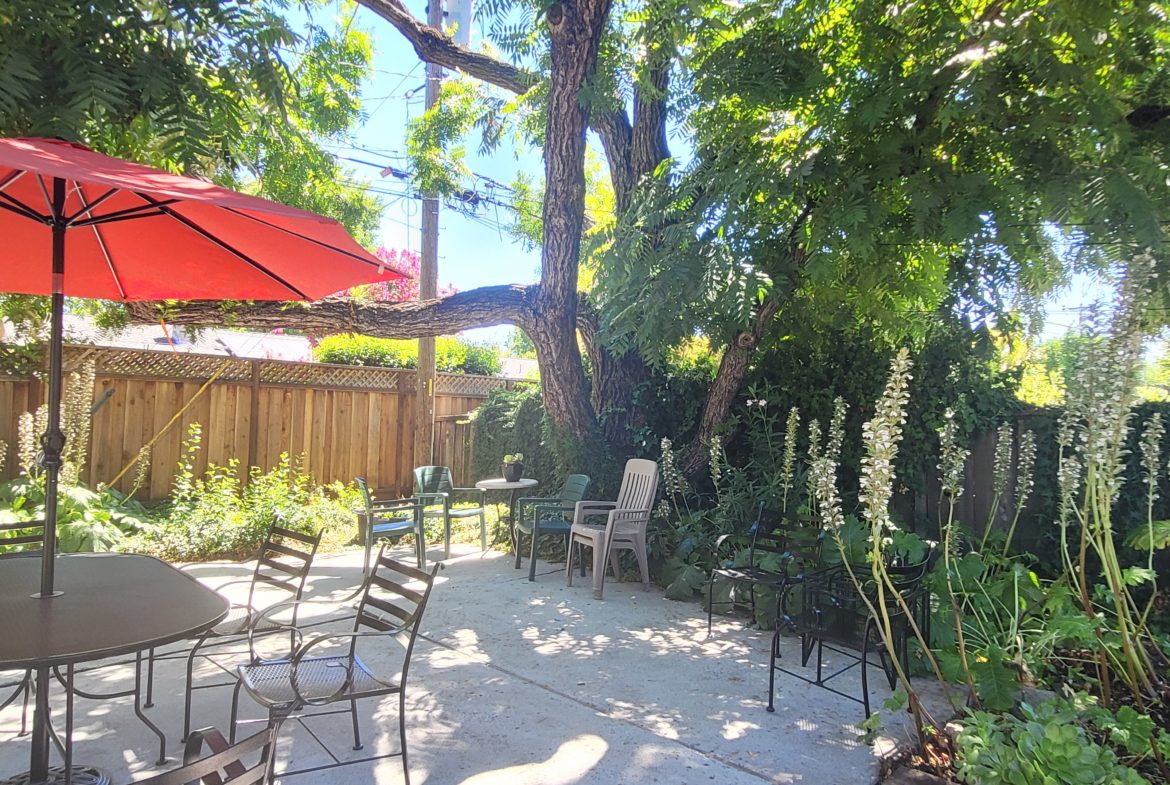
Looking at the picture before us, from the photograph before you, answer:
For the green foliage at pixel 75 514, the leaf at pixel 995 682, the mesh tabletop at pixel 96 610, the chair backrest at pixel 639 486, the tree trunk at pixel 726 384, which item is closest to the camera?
the mesh tabletop at pixel 96 610

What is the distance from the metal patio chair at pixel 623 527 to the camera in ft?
16.7

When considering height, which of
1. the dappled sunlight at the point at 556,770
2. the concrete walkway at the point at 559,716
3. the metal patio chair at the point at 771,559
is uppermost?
the metal patio chair at the point at 771,559

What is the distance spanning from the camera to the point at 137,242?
292 centimetres

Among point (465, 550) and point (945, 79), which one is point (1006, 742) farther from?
point (465, 550)

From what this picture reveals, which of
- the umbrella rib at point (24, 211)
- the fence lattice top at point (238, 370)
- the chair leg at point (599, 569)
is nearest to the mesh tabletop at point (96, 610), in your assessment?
the umbrella rib at point (24, 211)

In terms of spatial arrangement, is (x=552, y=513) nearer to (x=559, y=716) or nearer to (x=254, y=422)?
(x=559, y=716)

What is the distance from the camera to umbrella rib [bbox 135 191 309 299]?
2.42 meters

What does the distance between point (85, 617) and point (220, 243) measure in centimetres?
158

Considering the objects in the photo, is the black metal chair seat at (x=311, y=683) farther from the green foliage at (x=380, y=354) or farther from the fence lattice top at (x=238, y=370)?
the green foliage at (x=380, y=354)

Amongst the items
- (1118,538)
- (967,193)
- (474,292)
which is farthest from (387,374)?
(1118,538)

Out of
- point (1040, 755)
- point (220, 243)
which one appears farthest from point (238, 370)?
point (1040, 755)

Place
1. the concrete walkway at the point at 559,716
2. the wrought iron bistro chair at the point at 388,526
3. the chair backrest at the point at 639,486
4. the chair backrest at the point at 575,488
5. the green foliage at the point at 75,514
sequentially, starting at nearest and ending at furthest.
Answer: the concrete walkway at the point at 559,716 → the green foliage at the point at 75,514 → the wrought iron bistro chair at the point at 388,526 → the chair backrest at the point at 639,486 → the chair backrest at the point at 575,488

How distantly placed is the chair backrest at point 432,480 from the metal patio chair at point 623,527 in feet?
5.15

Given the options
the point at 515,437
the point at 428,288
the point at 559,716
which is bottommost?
the point at 559,716
